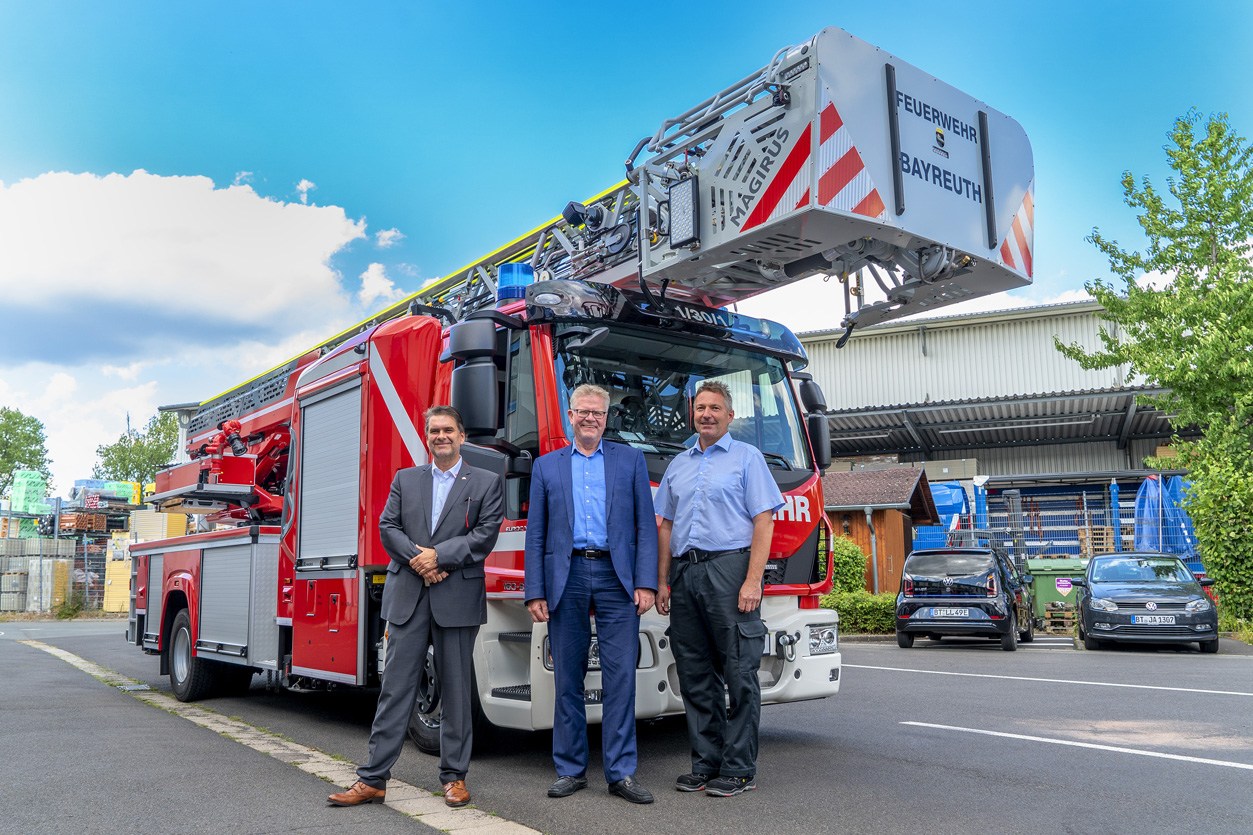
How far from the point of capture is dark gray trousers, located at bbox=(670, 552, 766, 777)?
4.90 m

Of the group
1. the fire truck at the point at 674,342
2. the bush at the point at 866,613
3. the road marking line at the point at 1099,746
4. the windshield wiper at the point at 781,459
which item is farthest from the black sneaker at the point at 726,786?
the bush at the point at 866,613

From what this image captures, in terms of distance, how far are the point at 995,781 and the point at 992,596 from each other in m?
9.54

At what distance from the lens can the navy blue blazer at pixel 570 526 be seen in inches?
193

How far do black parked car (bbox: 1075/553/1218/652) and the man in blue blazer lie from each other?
11552 mm

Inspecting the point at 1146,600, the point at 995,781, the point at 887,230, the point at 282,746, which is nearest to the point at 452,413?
the point at 887,230

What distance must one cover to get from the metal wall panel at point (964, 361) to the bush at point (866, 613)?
12.0m

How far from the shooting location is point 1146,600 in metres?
13.9

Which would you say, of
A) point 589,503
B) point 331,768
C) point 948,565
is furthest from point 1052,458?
point 331,768

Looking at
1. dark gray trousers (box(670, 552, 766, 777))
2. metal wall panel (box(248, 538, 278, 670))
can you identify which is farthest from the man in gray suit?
metal wall panel (box(248, 538, 278, 670))

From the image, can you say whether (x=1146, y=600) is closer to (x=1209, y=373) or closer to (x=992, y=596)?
(x=992, y=596)

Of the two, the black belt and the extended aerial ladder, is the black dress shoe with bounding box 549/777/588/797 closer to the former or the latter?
the black belt

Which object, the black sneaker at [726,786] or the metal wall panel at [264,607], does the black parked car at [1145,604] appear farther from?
the metal wall panel at [264,607]

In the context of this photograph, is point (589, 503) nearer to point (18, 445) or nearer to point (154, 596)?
point (154, 596)

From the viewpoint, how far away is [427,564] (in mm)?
4801
